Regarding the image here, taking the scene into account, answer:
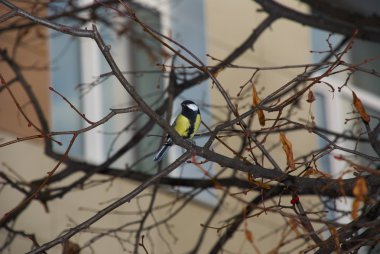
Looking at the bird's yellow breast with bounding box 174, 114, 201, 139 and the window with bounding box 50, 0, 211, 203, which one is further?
the window with bounding box 50, 0, 211, 203

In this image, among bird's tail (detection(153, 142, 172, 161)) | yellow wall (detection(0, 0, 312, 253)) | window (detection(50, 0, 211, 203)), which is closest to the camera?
bird's tail (detection(153, 142, 172, 161))

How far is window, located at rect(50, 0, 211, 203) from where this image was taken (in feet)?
20.0

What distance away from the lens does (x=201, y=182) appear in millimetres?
4543

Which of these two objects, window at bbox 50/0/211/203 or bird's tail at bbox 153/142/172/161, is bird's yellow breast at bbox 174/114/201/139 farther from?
window at bbox 50/0/211/203

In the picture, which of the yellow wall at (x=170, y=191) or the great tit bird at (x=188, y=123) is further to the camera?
the yellow wall at (x=170, y=191)

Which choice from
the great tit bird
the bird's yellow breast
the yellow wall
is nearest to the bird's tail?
the great tit bird

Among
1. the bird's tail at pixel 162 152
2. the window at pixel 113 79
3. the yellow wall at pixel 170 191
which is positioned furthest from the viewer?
the window at pixel 113 79

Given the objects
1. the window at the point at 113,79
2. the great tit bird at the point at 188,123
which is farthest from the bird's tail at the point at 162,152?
the window at the point at 113,79

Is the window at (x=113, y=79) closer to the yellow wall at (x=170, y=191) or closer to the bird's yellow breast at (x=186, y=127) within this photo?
the yellow wall at (x=170, y=191)

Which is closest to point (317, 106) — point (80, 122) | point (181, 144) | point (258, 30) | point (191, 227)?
point (191, 227)

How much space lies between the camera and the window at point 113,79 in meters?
6.10

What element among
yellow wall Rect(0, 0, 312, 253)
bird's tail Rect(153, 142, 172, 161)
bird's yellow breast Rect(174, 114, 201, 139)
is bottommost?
bird's tail Rect(153, 142, 172, 161)

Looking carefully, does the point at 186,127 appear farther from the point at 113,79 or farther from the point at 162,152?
the point at 113,79

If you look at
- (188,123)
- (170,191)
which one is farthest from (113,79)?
(188,123)
